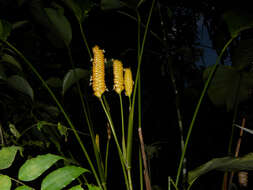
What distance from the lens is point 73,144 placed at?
67cm

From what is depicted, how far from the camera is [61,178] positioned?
24 cm

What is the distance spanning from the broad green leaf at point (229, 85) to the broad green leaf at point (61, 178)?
0.98 ft

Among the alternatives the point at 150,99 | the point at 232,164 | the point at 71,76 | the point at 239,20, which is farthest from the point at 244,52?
the point at 150,99

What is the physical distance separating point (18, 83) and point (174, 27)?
2.48 feet

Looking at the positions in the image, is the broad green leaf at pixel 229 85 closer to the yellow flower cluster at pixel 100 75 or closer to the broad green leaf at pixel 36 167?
the yellow flower cluster at pixel 100 75

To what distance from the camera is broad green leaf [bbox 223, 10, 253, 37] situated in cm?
29

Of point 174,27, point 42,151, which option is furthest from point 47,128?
point 174,27

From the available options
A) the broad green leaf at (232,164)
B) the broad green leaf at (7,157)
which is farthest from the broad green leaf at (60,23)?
the broad green leaf at (232,164)

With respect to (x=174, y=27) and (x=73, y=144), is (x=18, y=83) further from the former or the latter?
(x=174, y=27)

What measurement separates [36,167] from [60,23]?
243 mm

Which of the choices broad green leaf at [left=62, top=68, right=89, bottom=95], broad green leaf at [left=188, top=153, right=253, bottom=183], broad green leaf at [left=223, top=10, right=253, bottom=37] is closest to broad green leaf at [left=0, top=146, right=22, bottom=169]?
broad green leaf at [left=62, top=68, right=89, bottom=95]

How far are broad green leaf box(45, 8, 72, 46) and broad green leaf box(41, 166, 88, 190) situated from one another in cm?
23

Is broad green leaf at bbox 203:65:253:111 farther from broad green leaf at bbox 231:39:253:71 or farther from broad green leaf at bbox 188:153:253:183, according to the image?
broad green leaf at bbox 188:153:253:183

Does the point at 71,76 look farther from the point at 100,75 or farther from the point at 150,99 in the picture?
the point at 150,99
